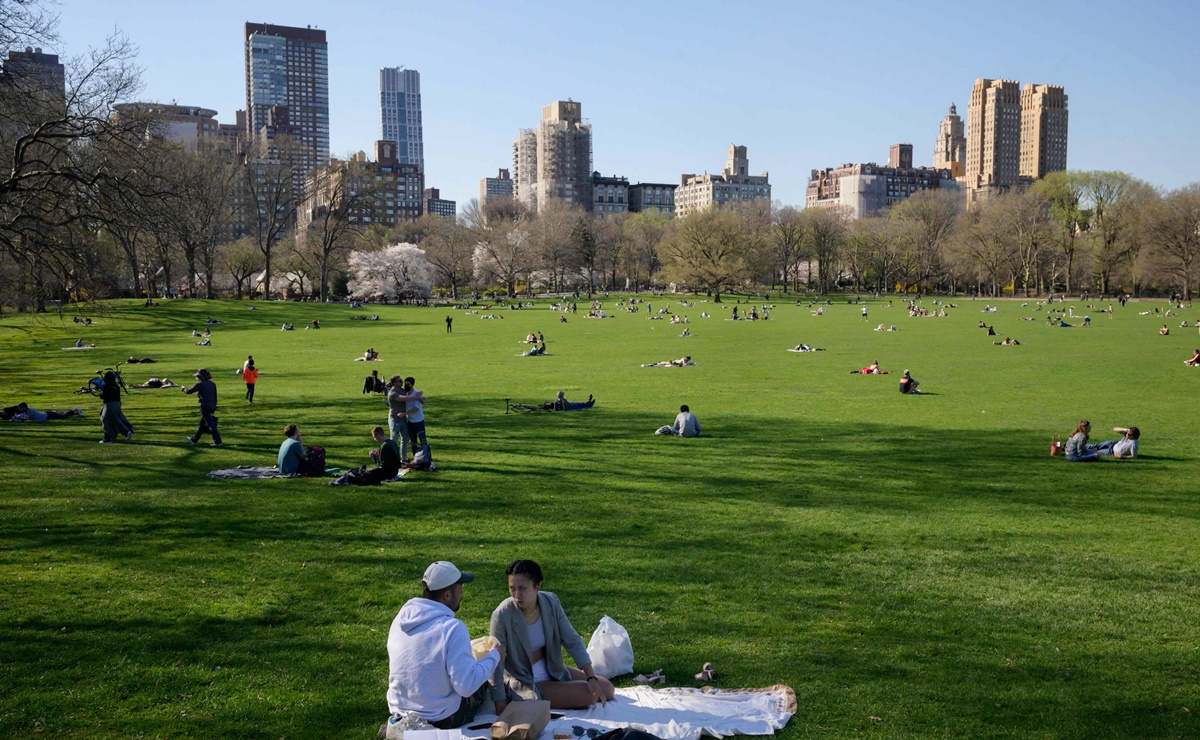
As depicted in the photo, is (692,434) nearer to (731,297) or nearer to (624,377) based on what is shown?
(624,377)

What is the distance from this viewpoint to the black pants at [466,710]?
20.5 feet

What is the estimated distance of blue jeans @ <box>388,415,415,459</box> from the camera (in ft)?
55.5

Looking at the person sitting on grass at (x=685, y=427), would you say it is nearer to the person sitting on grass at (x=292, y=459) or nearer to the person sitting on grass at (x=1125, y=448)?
the person sitting on grass at (x=1125, y=448)

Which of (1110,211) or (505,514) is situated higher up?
(1110,211)

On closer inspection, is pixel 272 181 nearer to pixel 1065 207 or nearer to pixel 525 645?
pixel 525 645

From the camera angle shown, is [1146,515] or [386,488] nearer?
[1146,515]

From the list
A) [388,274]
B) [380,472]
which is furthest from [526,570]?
[388,274]

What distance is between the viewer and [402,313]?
80.1m

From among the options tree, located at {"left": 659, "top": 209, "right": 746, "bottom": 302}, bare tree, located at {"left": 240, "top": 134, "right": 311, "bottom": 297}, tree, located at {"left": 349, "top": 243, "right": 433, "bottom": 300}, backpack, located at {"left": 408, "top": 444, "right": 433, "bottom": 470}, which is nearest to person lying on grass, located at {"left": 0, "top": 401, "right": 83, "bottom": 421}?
backpack, located at {"left": 408, "top": 444, "right": 433, "bottom": 470}

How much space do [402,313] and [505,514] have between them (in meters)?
69.3

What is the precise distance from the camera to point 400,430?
17000mm

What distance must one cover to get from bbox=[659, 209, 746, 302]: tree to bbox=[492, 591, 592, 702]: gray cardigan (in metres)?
101

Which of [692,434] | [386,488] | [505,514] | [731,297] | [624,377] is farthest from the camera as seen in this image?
[731,297]

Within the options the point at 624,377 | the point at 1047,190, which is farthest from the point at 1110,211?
the point at 624,377
